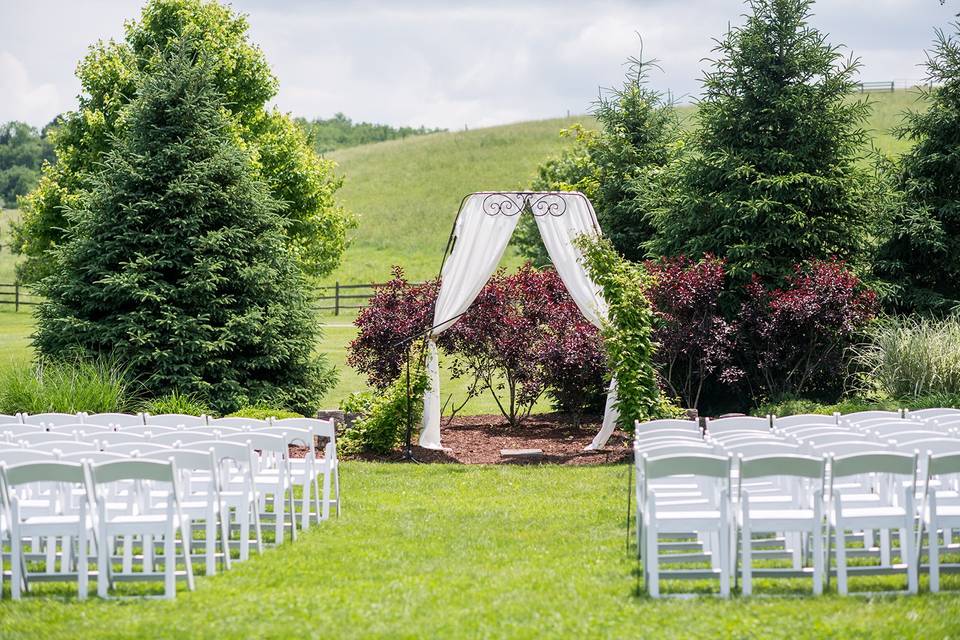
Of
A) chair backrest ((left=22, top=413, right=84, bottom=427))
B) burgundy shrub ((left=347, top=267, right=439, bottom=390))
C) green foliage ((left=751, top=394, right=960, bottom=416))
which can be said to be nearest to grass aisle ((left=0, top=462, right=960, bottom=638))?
chair backrest ((left=22, top=413, right=84, bottom=427))

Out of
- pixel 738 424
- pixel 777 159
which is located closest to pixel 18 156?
pixel 777 159

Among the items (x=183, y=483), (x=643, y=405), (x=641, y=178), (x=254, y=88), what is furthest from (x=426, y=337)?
(x=254, y=88)

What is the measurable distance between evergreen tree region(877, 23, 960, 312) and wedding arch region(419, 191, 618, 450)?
6415 millimetres

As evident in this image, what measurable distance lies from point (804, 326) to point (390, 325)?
636 centimetres

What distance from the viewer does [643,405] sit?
512 inches

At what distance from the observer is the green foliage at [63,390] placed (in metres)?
14.0

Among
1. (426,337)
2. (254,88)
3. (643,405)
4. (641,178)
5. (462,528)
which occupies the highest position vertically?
(254,88)

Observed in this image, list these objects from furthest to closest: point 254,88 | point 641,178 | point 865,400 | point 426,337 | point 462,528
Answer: point 254,88
point 641,178
point 865,400
point 426,337
point 462,528

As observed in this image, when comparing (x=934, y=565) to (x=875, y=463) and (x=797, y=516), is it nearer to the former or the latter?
(x=875, y=463)

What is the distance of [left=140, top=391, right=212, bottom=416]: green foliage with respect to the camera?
1427 centimetres

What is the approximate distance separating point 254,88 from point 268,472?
1920 centimetres

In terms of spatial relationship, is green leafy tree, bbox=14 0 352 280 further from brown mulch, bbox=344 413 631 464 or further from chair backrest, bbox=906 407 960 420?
chair backrest, bbox=906 407 960 420

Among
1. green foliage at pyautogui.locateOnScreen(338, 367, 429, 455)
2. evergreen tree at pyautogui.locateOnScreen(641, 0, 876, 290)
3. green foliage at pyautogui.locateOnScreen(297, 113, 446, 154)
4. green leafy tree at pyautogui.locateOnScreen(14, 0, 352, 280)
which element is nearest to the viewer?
green foliage at pyautogui.locateOnScreen(338, 367, 429, 455)

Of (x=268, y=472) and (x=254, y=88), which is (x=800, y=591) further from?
(x=254, y=88)
